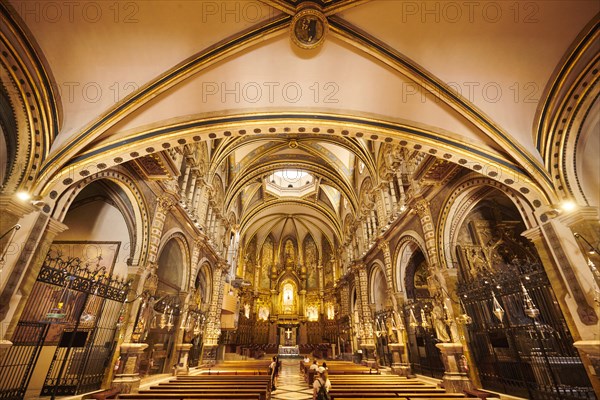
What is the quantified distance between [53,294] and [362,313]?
14.5 meters

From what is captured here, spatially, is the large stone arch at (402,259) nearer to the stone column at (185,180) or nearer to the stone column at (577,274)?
the stone column at (577,274)

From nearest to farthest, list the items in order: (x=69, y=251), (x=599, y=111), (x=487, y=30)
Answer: (x=599, y=111) → (x=487, y=30) → (x=69, y=251)

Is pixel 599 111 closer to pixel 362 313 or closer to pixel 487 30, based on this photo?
pixel 487 30

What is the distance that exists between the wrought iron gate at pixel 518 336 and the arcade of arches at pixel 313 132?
0.23ft

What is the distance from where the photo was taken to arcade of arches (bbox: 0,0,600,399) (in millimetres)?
6012

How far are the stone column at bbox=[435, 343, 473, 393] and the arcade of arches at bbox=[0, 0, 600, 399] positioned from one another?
0.24ft

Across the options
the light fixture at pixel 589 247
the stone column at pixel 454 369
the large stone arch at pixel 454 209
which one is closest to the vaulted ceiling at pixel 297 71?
the light fixture at pixel 589 247

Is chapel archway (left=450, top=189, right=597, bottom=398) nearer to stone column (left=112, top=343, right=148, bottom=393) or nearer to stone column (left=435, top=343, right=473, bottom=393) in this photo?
stone column (left=435, top=343, right=473, bottom=393)

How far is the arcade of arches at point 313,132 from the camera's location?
6.01m

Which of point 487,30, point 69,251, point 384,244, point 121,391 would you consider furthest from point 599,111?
point 69,251

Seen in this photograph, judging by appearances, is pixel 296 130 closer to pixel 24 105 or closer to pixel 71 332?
pixel 24 105

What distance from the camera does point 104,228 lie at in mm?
10914

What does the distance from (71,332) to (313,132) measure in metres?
9.64

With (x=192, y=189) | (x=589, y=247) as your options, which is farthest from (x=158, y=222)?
(x=589, y=247)
